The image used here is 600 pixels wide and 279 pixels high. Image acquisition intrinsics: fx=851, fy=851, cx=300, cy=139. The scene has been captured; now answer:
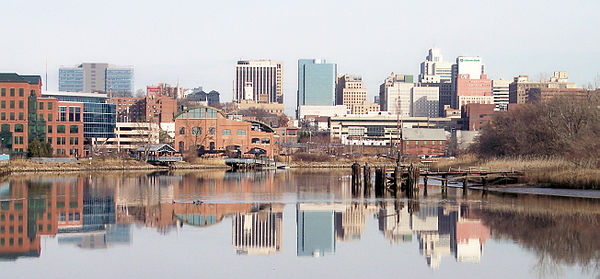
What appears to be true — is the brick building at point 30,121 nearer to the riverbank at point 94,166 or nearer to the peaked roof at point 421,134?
the riverbank at point 94,166

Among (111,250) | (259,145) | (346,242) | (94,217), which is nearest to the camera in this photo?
(111,250)

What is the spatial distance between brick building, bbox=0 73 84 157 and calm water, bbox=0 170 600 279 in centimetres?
5007

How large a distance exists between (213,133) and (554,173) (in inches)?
2782

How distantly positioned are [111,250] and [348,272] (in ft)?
30.3

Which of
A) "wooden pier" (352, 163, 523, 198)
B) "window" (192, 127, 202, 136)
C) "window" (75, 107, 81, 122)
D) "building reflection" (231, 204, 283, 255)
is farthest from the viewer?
"window" (192, 127, 202, 136)

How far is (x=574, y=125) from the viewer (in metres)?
69.2

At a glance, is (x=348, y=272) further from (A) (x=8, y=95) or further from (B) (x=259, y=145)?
(B) (x=259, y=145)

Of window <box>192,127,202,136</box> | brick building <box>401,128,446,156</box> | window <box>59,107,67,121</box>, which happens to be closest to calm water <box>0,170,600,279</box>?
window <box>59,107,67,121</box>

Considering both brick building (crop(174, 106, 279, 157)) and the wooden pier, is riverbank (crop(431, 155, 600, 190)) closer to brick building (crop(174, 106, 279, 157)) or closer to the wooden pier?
the wooden pier

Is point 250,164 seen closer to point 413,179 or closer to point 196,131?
point 196,131

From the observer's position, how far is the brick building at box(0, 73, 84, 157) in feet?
332

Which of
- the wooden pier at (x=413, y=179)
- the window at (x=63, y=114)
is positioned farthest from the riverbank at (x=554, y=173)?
the window at (x=63, y=114)

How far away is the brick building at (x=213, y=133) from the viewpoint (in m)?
119

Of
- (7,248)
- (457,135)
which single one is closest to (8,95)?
(7,248)
